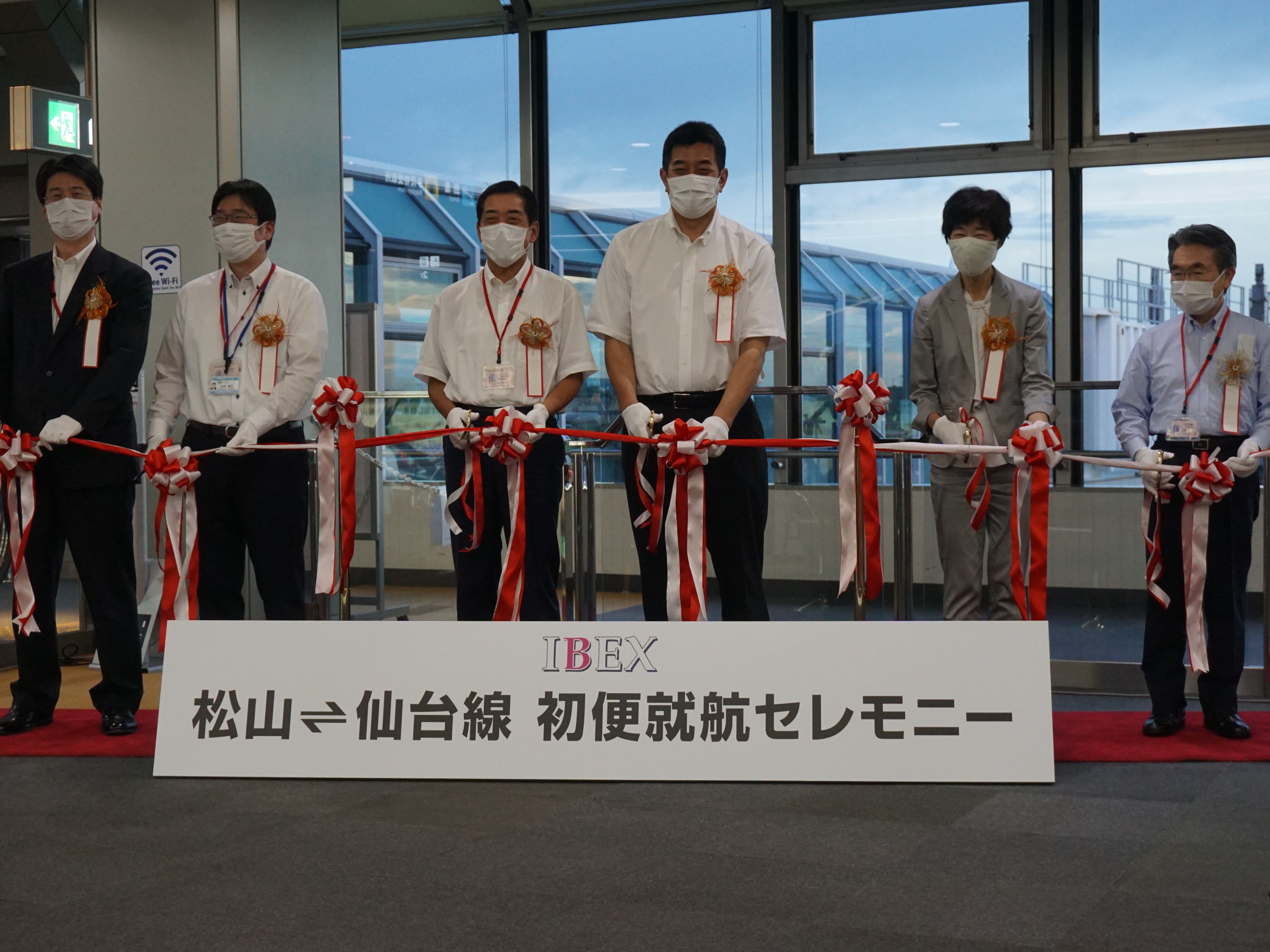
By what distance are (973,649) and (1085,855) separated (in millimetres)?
562

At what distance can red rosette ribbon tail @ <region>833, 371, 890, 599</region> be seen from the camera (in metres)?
3.18

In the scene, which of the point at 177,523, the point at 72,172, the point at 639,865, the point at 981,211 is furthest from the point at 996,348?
the point at 72,172

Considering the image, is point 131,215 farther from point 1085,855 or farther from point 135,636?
point 1085,855

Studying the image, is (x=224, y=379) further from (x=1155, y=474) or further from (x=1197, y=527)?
(x=1197, y=527)

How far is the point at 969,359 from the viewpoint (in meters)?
3.71

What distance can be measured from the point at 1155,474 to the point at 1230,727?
69 cm

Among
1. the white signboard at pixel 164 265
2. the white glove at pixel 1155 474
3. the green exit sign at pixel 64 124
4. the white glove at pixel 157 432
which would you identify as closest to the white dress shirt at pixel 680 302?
the white glove at pixel 1155 474

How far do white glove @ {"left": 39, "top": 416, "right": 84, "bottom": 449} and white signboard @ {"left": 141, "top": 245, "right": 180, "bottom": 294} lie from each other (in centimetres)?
172

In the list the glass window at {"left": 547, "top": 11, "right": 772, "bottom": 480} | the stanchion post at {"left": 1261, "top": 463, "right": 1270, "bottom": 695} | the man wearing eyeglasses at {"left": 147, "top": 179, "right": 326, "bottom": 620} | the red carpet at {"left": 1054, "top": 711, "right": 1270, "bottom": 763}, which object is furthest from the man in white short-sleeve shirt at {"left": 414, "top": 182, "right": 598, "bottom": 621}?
the glass window at {"left": 547, "top": 11, "right": 772, "bottom": 480}

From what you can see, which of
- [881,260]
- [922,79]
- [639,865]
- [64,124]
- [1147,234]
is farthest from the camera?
[881,260]

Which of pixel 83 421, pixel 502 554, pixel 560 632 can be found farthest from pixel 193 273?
pixel 560 632

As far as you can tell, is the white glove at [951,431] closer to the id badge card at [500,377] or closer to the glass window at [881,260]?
the id badge card at [500,377]

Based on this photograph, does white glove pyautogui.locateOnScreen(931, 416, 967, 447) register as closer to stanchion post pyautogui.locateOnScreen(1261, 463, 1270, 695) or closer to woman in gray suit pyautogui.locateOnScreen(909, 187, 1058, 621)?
woman in gray suit pyautogui.locateOnScreen(909, 187, 1058, 621)

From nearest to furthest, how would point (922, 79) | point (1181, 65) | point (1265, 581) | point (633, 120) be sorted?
point (1265, 581), point (1181, 65), point (922, 79), point (633, 120)
